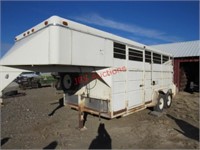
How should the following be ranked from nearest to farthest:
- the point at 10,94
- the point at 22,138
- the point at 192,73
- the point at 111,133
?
the point at 22,138 → the point at 111,133 → the point at 10,94 → the point at 192,73

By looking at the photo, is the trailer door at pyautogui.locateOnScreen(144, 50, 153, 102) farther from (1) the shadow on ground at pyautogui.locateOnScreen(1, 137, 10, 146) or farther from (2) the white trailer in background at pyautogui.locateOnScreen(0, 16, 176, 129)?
(1) the shadow on ground at pyautogui.locateOnScreen(1, 137, 10, 146)

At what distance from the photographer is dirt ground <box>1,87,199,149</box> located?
4.79 m

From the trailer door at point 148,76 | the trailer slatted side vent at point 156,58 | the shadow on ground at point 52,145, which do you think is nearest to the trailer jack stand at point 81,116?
the shadow on ground at point 52,145

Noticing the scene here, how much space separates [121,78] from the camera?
5.89 m

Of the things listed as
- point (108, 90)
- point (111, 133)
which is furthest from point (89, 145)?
point (108, 90)

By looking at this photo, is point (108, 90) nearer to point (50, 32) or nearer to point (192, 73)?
point (50, 32)

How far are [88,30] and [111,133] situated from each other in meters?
3.03

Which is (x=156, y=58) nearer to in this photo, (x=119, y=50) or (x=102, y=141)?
(x=119, y=50)

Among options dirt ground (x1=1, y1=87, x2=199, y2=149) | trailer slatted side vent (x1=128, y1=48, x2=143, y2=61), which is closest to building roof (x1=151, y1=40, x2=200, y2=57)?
dirt ground (x1=1, y1=87, x2=199, y2=149)

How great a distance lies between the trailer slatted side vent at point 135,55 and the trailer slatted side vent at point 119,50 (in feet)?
1.10

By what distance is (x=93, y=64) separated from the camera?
4914mm

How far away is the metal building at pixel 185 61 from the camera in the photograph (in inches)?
635

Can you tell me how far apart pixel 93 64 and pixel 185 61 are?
13668 millimetres

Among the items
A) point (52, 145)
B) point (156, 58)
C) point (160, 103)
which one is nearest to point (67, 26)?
point (52, 145)
